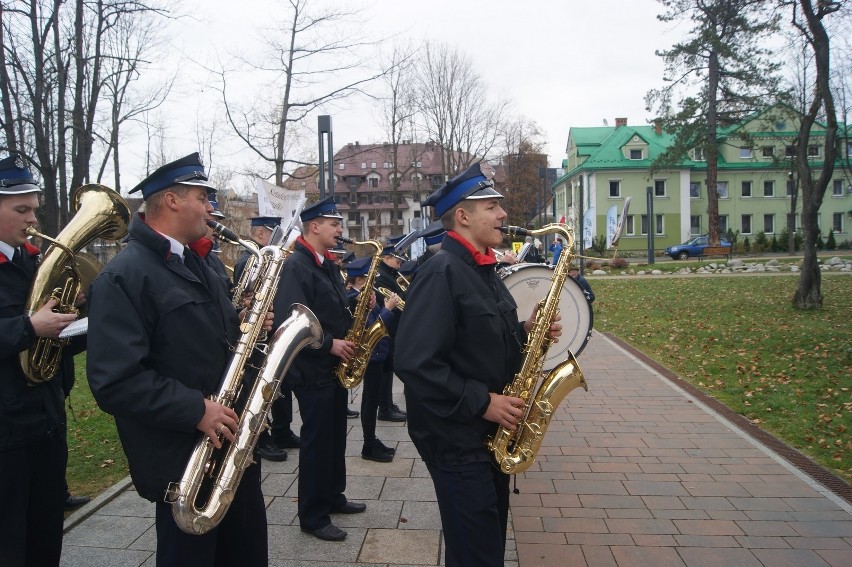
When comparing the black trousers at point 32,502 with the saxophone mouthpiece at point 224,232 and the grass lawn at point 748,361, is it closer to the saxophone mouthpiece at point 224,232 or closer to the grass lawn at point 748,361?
the saxophone mouthpiece at point 224,232

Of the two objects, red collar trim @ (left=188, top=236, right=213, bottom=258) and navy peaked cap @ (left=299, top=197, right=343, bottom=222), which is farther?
navy peaked cap @ (left=299, top=197, right=343, bottom=222)

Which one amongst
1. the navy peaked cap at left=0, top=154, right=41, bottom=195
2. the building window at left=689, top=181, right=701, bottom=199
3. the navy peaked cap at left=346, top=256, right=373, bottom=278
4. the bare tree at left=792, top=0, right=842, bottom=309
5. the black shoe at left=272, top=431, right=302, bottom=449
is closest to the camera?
the navy peaked cap at left=0, top=154, right=41, bottom=195

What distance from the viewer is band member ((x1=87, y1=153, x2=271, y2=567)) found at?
2459mm

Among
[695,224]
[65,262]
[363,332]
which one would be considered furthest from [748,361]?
[695,224]

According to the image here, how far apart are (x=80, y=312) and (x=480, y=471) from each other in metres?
2.71

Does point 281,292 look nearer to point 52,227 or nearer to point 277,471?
point 277,471

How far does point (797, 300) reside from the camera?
15.0 meters

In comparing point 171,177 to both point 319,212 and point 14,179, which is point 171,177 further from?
point 319,212

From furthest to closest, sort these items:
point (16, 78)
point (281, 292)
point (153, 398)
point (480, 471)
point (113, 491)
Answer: point (16, 78) → point (113, 491) → point (281, 292) → point (480, 471) → point (153, 398)

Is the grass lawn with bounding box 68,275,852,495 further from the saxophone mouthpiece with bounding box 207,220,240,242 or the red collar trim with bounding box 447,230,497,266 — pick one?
the red collar trim with bounding box 447,230,497,266

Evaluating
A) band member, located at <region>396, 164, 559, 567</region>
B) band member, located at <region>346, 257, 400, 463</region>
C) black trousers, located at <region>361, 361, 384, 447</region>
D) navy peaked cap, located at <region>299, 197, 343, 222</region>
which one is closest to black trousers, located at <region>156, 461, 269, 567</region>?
band member, located at <region>396, 164, 559, 567</region>

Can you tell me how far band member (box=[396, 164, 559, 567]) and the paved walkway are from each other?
1.43 metres

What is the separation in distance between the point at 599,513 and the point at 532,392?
81.6 inches

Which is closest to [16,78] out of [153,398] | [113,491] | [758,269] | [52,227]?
[52,227]
